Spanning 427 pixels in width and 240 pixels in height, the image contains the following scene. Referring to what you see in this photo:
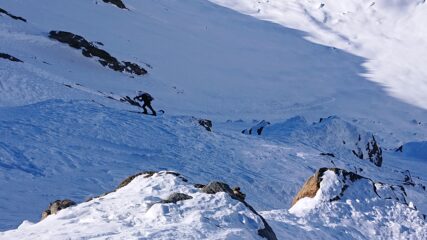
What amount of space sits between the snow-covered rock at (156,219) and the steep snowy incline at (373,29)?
1885 inches

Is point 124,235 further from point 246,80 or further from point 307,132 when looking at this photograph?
point 246,80

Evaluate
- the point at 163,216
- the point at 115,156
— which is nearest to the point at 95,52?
the point at 115,156

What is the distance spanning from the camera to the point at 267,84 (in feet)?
160

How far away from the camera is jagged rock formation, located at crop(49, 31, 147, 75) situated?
1494 inches

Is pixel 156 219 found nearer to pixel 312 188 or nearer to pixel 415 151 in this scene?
pixel 312 188

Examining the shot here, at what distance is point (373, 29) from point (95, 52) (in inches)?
1767

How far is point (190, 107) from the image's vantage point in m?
37.4

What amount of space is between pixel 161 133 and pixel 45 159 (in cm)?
532

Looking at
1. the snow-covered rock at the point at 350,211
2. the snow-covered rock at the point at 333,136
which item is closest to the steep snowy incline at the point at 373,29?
the snow-covered rock at the point at 333,136

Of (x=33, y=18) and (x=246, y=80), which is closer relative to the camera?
(x=33, y=18)

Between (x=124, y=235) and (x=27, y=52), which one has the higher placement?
(x=124, y=235)

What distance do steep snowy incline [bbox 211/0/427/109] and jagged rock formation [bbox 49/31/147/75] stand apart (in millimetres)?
26013

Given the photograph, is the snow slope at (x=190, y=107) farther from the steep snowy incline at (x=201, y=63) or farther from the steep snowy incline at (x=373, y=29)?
the steep snowy incline at (x=373, y=29)

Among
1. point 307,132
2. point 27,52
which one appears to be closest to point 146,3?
point 27,52
